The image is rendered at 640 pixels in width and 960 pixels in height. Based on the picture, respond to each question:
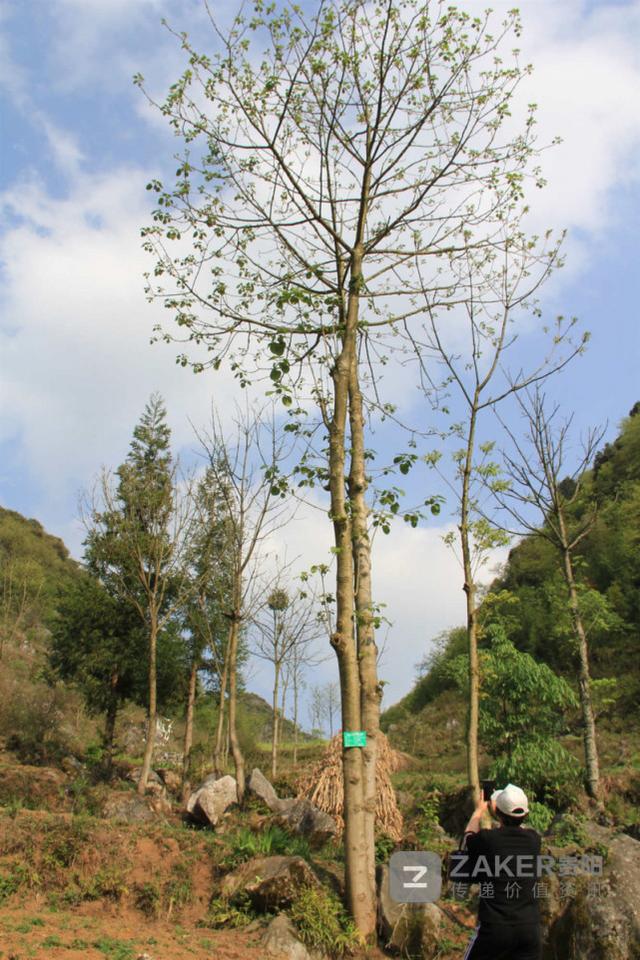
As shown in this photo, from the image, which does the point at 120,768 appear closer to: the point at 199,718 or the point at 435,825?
the point at 199,718

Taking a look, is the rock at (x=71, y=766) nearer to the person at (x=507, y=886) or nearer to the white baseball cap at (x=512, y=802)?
the person at (x=507, y=886)

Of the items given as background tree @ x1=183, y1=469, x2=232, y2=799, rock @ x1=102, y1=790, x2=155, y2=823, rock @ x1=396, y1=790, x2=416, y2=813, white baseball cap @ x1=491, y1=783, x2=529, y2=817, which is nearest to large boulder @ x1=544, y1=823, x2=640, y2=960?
white baseball cap @ x1=491, y1=783, x2=529, y2=817

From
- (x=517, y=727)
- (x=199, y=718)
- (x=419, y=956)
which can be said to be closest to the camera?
(x=419, y=956)

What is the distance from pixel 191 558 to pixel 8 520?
160 feet

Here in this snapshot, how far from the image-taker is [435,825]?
29.7 feet

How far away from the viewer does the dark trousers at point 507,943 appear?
391 cm

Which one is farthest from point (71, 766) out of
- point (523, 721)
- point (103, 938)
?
point (103, 938)

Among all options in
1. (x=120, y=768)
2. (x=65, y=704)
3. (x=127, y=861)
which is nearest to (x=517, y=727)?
(x=127, y=861)

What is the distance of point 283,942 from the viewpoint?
6434 millimetres

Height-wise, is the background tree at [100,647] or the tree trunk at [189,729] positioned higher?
the background tree at [100,647]

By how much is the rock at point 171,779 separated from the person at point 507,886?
15632 millimetres

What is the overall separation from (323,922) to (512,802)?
3.53m

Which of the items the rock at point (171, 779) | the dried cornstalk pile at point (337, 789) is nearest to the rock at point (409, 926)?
the dried cornstalk pile at point (337, 789)

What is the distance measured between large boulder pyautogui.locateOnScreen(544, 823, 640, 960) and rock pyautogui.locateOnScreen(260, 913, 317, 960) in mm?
2164
